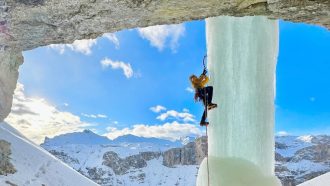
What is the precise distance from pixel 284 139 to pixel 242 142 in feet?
436

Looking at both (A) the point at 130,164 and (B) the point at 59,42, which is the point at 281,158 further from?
(B) the point at 59,42

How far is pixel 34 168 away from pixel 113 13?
30.4m

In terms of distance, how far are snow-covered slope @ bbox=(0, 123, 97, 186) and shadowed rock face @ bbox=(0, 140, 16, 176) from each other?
0.84ft

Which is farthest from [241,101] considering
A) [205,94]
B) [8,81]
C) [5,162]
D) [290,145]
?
[290,145]

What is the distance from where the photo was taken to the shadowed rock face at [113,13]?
6566mm

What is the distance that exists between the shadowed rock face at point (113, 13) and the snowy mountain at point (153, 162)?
92778 millimetres

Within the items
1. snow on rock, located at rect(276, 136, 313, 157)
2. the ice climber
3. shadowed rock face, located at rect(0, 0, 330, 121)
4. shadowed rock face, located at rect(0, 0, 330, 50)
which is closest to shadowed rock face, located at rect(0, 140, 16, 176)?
the ice climber

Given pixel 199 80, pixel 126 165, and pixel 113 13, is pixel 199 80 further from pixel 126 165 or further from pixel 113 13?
pixel 126 165

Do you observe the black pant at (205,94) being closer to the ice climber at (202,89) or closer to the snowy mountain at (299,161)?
the ice climber at (202,89)

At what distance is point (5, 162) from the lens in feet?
99.5

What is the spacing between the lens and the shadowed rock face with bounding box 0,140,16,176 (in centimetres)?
2975

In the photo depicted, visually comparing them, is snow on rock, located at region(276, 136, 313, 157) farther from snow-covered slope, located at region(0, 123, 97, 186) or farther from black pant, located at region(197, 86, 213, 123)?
black pant, located at region(197, 86, 213, 123)

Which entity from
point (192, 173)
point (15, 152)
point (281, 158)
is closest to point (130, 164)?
point (192, 173)

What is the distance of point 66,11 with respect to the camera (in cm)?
689
